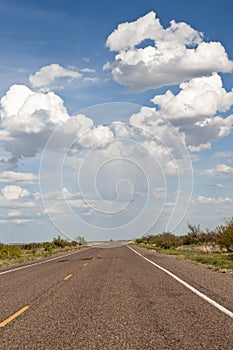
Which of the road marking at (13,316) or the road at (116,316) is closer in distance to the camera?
the road at (116,316)

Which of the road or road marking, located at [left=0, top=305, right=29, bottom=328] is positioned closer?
the road

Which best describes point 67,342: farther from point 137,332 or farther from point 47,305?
point 47,305

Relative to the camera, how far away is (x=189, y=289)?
1251cm

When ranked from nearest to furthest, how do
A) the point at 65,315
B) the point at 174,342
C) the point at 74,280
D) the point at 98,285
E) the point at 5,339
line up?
the point at 174,342, the point at 5,339, the point at 65,315, the point at 98,285, the point at 74,280

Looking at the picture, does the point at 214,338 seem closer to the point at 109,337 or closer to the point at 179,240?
the point at 109,337

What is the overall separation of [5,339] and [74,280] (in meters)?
9.21

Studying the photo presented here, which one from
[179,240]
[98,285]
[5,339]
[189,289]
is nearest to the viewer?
[5,339]

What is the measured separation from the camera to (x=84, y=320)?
8.38 meters

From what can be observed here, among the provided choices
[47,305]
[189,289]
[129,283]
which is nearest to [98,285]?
[129,283]

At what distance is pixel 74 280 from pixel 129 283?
2.40 m

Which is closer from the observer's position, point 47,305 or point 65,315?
point 65,315

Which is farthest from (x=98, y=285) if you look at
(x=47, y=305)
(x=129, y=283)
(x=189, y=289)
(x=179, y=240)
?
(x=179, y=240)

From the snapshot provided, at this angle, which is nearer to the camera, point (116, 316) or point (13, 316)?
point (116, 316)

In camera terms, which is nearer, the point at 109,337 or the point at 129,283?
the point at 109,337
